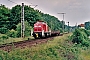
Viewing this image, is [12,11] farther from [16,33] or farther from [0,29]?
[16,33]

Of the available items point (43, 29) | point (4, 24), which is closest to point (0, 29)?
point (4, 24)

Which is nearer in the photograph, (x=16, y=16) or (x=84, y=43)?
(x=84, y=43)

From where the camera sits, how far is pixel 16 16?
7712cm

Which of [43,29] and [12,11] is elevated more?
[12,11]

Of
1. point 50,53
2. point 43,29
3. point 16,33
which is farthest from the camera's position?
point 16,33

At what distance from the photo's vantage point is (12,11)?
7988 centimetres

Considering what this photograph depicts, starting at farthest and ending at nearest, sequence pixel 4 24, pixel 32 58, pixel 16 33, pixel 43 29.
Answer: pixel 4 24
pixel 16 33
pixel 43 29
pixel 32 58

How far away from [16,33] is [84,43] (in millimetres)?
15309

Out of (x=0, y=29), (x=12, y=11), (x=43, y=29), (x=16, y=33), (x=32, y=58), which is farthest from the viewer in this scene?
(x=12, y=11)

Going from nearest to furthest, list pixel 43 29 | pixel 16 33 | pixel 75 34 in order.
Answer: pixel 43 29 → pixel 75 34 → pixel 16 33

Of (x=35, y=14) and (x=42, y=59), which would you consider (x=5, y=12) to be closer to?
(x=35, y=14)

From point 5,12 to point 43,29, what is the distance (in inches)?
1170

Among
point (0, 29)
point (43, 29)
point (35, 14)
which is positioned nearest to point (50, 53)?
point (43, 29)

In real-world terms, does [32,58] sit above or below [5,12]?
below
